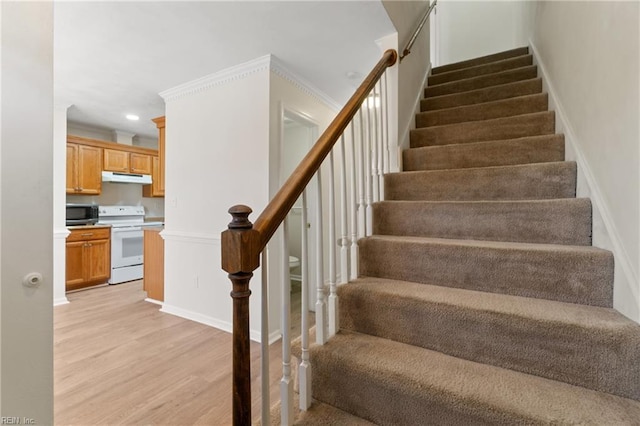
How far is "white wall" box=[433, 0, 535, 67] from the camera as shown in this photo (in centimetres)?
379

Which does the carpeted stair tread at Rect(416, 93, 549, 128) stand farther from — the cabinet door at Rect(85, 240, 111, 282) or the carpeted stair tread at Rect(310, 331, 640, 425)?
the cabinet door at Rect(85, 240, 111, 282)

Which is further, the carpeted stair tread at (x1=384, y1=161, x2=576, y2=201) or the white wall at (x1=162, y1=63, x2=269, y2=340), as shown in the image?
the white wall at (x1=162, y1=63, x2=269, y2=340)

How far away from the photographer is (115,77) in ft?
9.01

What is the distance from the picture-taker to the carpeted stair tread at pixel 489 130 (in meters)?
1.92

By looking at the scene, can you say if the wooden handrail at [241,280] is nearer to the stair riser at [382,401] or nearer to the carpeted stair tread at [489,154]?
the stair riser at [382,401]

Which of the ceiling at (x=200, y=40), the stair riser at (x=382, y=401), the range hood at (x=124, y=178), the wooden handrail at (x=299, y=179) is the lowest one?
the stair riser at (x=382, y=401)

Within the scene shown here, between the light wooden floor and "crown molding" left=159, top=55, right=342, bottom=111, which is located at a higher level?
"crown molding" left=159, top=55, right=342, bottom=111

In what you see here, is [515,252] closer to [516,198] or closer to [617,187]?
[617,187]

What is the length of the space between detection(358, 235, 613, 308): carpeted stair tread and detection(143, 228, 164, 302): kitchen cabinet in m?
2.78

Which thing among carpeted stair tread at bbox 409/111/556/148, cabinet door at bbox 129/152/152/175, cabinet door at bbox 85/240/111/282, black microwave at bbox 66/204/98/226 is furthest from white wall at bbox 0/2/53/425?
cabinet door at bbox 129/152/152/175

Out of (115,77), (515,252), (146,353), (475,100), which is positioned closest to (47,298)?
(146,353)

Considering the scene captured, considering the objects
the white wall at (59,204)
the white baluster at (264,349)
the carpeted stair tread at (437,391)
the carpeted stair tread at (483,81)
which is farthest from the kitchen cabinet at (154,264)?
the carpeted stair tread at (483,81)

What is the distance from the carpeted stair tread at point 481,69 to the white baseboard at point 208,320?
10.0 feet

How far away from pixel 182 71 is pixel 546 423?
3.22 m
